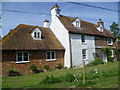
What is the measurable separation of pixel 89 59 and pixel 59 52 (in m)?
6.07

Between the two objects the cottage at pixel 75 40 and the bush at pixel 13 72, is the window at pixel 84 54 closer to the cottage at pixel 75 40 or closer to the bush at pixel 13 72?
the cottage at pixel 75 40

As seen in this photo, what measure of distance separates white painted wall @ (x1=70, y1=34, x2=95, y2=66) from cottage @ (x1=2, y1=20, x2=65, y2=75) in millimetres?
1936

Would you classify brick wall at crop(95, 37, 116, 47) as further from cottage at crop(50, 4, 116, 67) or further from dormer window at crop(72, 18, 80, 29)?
dormer window at crop(72, 18, 80, 29)

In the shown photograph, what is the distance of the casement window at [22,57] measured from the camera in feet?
44.0

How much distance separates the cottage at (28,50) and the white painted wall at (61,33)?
628 millimetres

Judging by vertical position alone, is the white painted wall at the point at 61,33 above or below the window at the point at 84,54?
above

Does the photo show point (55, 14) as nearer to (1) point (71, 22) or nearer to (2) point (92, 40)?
(1) point (71, 22)

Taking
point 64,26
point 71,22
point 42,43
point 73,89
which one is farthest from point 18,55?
point 71,22

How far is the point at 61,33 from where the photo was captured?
1838 centimetres

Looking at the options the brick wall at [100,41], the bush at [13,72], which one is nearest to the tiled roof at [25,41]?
the bush at [13,72]

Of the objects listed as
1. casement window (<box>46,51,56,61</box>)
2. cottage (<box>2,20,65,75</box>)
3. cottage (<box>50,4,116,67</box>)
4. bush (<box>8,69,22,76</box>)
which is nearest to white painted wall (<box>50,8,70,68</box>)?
cottage (<box>50,4,116,67</box>)

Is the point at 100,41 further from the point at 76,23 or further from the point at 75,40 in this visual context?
the point at 75,40

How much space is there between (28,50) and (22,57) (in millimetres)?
1128

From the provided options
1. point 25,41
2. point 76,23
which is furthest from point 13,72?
point 76,23
